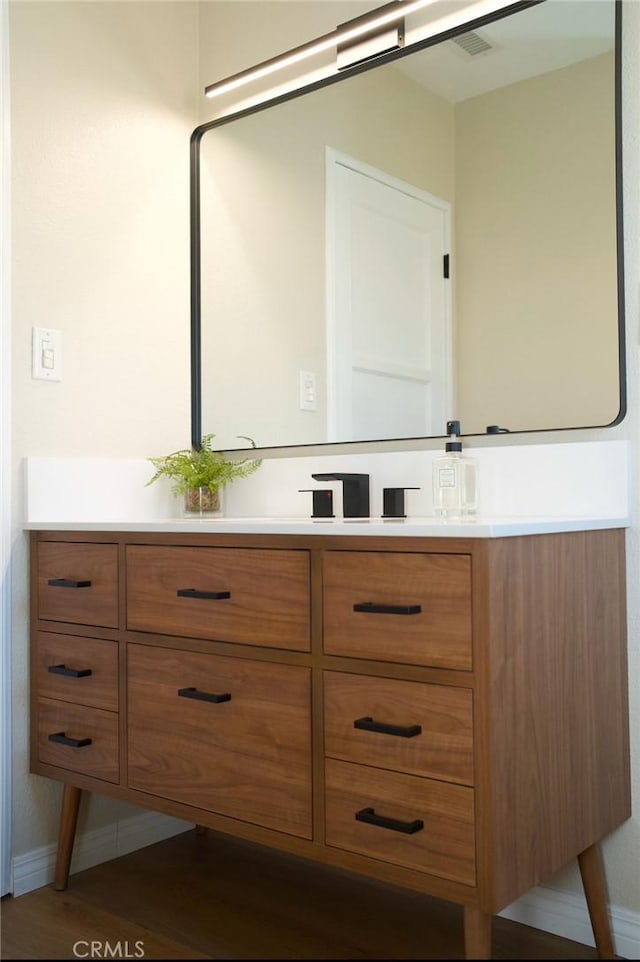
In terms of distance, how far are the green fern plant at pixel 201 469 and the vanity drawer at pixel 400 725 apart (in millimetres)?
821

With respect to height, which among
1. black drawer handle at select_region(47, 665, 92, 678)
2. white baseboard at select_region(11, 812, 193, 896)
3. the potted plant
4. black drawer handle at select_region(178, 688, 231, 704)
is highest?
the potted plant

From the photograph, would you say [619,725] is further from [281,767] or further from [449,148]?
[449,148]

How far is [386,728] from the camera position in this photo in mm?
1226

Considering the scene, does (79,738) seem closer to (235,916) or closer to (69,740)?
(69,740)

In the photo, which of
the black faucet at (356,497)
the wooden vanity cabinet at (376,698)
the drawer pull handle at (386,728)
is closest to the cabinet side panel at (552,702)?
the wooden vanity cabinet at (376,698)

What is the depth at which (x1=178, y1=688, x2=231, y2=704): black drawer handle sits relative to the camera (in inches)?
56.7

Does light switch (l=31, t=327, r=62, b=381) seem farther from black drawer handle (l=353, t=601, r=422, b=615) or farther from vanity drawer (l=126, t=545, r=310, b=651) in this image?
black drawer handle (l=353, t=601, r=422, b=615)

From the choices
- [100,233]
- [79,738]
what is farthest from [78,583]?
[100,233]

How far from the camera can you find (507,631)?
3.83 feet

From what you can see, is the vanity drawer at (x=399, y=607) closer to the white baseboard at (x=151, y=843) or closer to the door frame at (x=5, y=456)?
the white baseboard at (x=151, y=843)

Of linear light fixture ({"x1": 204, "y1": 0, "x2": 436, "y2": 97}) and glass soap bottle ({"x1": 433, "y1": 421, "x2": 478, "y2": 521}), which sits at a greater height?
linear light fixture ({"x1": 204, "y1": 0, "x2": 436, "y2": 97})

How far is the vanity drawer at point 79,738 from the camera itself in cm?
164

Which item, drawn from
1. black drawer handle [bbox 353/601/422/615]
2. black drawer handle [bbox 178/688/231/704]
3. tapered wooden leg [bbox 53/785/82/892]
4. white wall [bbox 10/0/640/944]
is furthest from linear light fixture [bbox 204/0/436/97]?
tapered wooden leg [bbox 53/785/82/892]

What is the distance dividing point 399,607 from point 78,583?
0.75m
